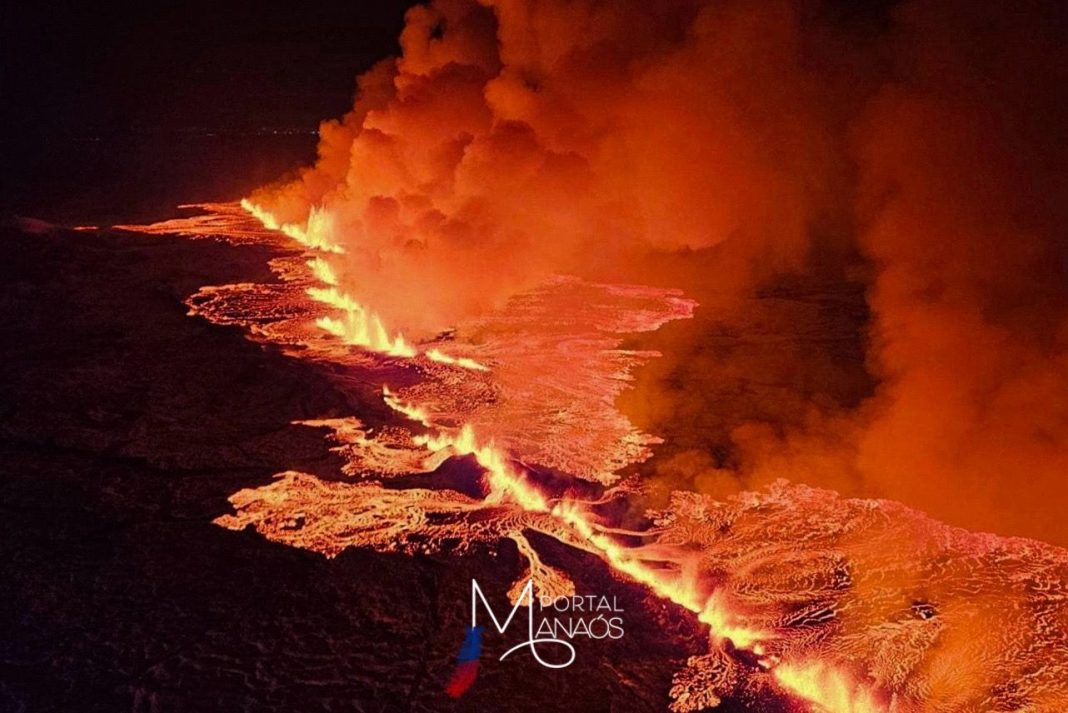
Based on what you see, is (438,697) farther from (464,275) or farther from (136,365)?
(464,275)

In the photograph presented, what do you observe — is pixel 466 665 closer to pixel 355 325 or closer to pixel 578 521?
pixel 578 521

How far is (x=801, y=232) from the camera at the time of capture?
13.4 m

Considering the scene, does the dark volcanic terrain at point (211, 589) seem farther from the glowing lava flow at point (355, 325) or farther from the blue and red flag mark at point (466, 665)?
the glowing lava flow at point (355, 325)

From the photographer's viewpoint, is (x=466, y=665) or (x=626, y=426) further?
(x=626, y=426)

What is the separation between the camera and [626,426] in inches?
234

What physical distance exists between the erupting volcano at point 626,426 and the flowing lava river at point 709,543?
21 mm

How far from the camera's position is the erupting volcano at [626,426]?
11.0 feet

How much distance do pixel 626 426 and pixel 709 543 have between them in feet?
5.85

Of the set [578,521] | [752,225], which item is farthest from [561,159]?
[578,521]

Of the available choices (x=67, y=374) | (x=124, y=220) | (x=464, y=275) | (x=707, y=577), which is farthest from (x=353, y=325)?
(x=124, y=220)

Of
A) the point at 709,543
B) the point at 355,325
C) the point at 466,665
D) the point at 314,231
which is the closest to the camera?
the point at 466,665

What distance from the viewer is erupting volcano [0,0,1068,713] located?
3.35 m

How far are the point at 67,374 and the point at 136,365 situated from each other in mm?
543

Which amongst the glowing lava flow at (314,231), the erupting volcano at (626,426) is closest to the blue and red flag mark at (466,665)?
the erupting volcano at (626,426)
